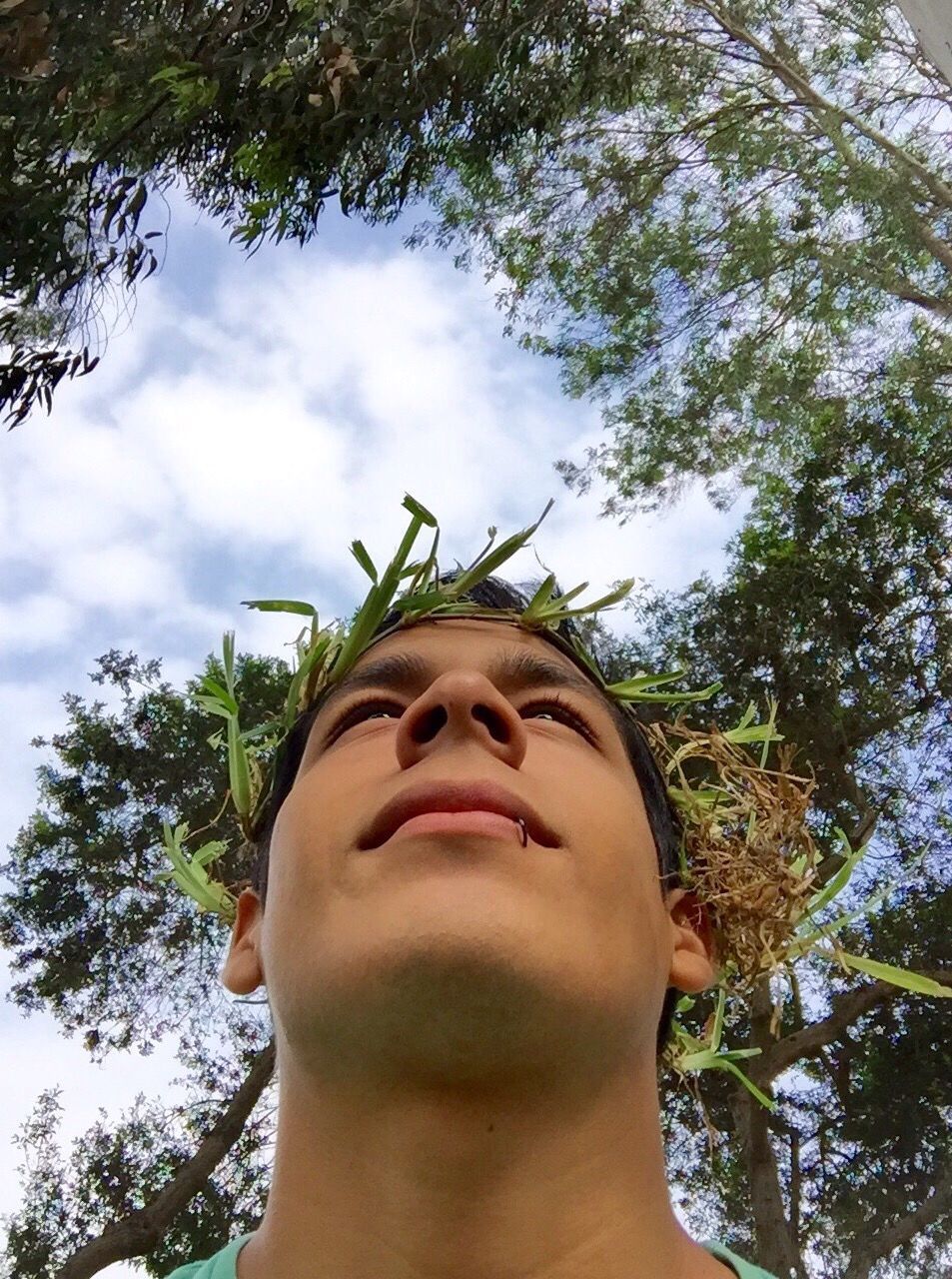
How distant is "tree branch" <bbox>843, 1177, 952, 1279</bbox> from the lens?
597cm

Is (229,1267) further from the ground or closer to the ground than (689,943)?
closer to the ground

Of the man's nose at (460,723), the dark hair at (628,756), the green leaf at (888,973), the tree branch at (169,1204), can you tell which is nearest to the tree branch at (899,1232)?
the tree branch at (169,1204)

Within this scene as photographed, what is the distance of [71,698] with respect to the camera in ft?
25.9

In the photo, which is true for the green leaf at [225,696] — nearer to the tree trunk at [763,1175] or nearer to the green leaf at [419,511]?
the green leaf at [419,511]

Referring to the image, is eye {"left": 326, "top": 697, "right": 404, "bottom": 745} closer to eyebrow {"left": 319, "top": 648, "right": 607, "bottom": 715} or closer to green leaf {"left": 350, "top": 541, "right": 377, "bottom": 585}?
eyebrow {"left": 319, "top": 648, "right": 607, "bottom": 715}

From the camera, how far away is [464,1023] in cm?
142

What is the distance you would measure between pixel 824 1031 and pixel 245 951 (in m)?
5.01

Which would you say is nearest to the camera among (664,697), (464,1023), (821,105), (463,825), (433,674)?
(464,1023)

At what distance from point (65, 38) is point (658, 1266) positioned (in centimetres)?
509

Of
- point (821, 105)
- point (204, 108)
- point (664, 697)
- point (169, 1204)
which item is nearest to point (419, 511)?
point (664, 697)

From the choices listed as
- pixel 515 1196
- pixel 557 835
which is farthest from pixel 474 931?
pixel 515 1196

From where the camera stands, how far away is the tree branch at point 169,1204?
588 centimetres

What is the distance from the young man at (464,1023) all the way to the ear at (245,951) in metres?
0.31

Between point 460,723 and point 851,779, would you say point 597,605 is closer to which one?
point 460,723
